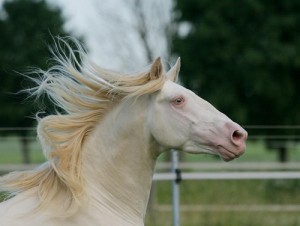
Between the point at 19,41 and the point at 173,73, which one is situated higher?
the point at 19,41

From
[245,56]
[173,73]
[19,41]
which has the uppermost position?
[19,41]

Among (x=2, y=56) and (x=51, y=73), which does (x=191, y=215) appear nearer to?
(x=51, y=73)

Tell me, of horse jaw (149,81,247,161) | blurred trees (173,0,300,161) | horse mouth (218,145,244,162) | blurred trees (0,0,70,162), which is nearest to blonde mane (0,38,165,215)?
horse jaw (149,81,247,161)

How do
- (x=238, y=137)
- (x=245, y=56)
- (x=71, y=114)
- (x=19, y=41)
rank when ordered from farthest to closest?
(x=19, y=41), (x=245, y=56), (x=71, y=114), (x=238, y=137)

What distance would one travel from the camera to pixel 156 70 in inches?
148

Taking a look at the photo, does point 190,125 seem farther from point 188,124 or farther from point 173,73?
point 173,73

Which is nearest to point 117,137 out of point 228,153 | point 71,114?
point 71,114

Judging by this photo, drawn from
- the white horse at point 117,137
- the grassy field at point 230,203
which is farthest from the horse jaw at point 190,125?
the grassy field at point 230,203

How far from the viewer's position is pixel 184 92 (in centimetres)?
378

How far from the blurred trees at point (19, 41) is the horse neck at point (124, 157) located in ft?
64.8

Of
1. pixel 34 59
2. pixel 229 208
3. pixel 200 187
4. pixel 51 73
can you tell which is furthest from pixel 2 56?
pixel 51 73

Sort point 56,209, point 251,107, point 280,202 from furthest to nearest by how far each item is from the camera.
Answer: point 251,107, point 280,202, point 56,209

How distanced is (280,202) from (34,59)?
16974 mm

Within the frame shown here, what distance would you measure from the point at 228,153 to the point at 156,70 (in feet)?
1.79
